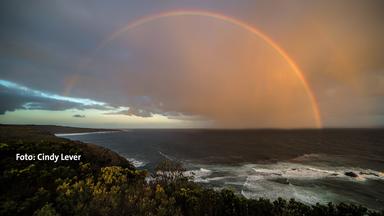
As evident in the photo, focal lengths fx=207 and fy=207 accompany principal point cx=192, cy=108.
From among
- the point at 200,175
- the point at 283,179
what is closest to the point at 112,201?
the point at 200,175

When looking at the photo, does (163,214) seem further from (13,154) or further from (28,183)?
(13,154)

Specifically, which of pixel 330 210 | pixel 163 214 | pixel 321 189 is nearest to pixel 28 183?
pixel 163 214

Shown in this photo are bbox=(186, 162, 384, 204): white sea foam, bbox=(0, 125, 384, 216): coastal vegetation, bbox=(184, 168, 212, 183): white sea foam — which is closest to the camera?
bbox=(0, 125, 384, 216): coastal vegetation

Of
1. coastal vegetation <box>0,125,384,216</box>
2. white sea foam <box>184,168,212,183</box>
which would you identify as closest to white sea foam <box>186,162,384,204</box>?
white sea foam <box>184,168,212,183</box>

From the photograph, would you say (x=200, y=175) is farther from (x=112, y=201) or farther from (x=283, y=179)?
(x=112, y=201)

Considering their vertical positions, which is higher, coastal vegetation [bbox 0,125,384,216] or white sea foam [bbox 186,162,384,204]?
coastal vegetation [bbox 0,125,384,216]

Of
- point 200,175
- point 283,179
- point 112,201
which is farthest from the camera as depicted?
point 200,175

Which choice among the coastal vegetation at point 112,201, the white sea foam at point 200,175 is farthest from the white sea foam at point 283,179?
the coastal vegetation at point 112,201

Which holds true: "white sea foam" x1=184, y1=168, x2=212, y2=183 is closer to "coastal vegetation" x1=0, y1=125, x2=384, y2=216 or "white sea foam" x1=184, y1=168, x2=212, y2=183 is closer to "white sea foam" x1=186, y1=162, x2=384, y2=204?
"white sea foam" x1=186, y1=162, x2=384, y2=204

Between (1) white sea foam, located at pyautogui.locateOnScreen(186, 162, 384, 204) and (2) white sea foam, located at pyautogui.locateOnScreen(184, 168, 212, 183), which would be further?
(2) white sea foam, located at pyautogui.locateOnScreen(184, 168, 212, 183)

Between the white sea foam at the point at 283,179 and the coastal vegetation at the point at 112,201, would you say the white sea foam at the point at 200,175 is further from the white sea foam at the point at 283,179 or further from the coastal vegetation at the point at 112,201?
the coastal vegetation at the point at 112,201

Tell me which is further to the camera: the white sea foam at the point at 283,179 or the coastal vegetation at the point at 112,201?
the white sea foam at the point at 283,179
